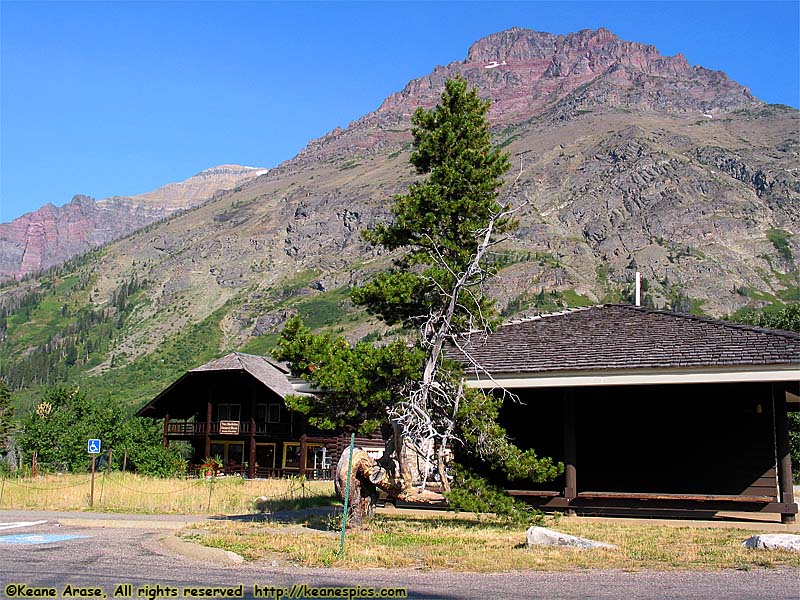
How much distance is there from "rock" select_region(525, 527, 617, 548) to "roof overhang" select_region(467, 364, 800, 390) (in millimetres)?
4267

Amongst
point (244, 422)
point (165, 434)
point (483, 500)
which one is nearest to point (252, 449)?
point (244, 422)

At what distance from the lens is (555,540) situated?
1234 centimetres

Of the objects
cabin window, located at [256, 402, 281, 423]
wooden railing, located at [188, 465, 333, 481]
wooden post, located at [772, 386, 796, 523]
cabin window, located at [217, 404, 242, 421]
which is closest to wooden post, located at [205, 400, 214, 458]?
wooden railing, located at [188, 465, 333, 481]

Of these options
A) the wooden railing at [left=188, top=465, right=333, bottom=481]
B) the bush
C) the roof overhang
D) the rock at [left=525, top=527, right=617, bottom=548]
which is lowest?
the wooden railing at [left=188, top=465, right=333, bottom=481]

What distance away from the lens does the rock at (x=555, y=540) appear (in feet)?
39.9

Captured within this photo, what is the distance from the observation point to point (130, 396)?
454 feet

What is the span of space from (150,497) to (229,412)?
27139 mm

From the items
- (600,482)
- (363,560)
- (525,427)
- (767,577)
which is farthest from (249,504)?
(767,577)

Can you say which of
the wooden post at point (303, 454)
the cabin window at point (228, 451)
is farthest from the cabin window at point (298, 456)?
the cabin window at point (228, 451)

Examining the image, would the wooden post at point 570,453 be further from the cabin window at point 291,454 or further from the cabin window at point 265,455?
the cabin window at point 265,455

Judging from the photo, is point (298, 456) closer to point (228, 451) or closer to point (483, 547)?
point (228, 451)

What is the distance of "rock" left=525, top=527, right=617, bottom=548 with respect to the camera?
39.9ft

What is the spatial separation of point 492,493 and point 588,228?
188 metres

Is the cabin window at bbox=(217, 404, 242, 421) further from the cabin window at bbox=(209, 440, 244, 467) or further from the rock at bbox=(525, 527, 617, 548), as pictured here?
the rock at bbox=(525, 527, 617, 548)
